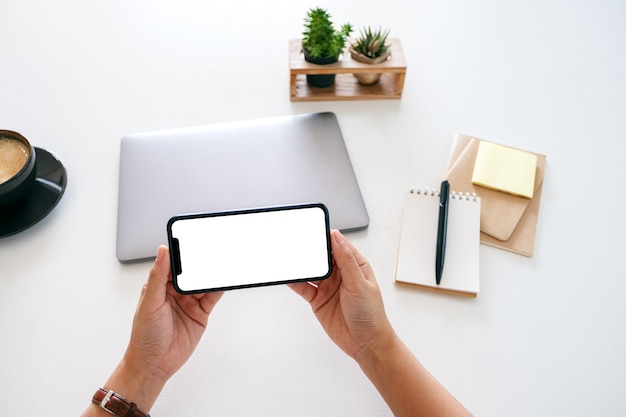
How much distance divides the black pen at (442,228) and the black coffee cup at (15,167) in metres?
0.69

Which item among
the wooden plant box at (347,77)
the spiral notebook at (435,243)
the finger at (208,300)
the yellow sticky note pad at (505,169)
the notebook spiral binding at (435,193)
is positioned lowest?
the finger at (208,300)

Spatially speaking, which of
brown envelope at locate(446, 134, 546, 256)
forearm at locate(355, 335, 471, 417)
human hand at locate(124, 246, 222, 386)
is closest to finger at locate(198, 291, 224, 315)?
human hand at locate(124, 246, 222, 386)

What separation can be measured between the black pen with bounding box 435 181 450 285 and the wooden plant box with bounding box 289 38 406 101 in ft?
0.91

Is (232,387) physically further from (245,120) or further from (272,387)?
(245,120)

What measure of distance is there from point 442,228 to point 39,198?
70 centimetres

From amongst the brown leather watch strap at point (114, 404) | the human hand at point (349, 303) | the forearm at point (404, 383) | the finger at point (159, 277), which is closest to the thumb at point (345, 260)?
the human hand at point (349, 303)

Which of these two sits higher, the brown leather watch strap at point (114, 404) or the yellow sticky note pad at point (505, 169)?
the yellow sticky note pad at point (505, 169)

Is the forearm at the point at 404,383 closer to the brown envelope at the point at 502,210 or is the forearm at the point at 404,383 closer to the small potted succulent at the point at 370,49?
the brown envelope at the point at 502,210

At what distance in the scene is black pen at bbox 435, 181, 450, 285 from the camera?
2.58ft

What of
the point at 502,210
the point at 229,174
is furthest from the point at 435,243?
the point at 229,174

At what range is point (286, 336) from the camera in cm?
75

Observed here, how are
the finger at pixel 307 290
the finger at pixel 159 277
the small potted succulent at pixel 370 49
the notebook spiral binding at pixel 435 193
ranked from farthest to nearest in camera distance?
the small potted succulent at pixel 370 49 < the notebook spiral binding at pixel 435 193 < the finger at pixel 307 290 < the finger at pixel 159 277

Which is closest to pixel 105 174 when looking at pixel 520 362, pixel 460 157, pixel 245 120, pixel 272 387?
pixel 245 120

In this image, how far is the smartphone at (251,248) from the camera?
2.12 feet
